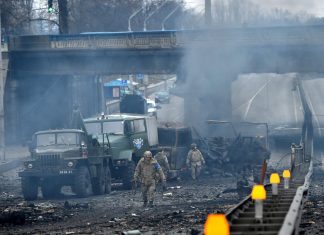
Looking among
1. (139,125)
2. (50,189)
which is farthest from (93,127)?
Answer: (50,189)

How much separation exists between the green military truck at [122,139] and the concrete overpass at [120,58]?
16060mm

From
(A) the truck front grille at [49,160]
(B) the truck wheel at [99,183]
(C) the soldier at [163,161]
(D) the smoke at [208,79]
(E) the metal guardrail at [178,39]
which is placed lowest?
(B) the truck wheel at [99,183]

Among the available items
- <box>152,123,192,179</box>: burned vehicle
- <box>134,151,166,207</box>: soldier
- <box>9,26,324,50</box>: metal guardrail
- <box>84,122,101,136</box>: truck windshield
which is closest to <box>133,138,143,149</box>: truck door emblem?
<box>84,122,101,136</box>: truck windshield

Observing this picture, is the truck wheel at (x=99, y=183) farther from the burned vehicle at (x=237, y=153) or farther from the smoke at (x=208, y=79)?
the smoke at (x=208, y=79)

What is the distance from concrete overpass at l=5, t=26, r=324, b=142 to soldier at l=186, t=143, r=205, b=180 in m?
13.4

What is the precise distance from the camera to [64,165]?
26000mm

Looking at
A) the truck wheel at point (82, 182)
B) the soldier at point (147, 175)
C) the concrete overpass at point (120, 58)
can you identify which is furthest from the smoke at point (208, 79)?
the soldier at point (147, 175)

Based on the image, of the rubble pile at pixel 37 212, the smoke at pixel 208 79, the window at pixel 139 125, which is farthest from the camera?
the smoke at pixel 208 79

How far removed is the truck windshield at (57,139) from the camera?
87.4ft

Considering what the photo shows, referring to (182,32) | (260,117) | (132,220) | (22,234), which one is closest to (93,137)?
(132,220)

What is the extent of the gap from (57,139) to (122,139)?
320 centimetres

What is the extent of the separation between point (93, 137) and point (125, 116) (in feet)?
9.99

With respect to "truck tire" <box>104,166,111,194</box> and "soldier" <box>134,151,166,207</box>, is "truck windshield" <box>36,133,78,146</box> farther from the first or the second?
"soldier" <box>134,151,166,207</box>

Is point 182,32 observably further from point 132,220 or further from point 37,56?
point 132,220
